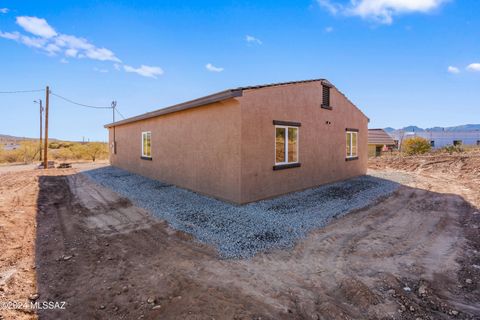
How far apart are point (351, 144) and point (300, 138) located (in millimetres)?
5052

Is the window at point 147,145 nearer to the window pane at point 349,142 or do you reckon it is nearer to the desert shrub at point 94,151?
the window pane at point 349,142

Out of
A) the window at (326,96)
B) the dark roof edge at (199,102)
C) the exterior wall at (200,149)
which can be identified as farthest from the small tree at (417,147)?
the dark roof edge at (199,102)

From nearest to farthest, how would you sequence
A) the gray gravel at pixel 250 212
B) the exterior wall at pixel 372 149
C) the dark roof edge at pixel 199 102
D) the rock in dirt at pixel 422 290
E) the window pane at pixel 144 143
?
the rock in dirt at pixel 422 290 < the gray gravel at pixel 250 212 < the dark roof edge at pixel 199 102 < the window pane at pixel 144 143 < the exterior wall at pixel 372 149

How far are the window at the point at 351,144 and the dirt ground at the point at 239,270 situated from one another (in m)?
6.07

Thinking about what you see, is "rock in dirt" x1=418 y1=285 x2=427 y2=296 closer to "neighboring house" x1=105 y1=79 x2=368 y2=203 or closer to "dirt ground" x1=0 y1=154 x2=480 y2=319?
"dirt ground" x1=0 y1=154 x2=480 y2=319

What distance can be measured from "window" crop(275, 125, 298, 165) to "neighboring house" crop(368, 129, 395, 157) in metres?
23.1

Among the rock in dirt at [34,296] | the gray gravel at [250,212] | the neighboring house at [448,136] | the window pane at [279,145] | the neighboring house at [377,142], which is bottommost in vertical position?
the rock in dirt at [34,296]

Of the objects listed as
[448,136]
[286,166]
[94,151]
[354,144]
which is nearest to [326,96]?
[354,144]

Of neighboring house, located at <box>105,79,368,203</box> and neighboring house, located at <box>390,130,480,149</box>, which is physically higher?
neighboring house, located at <box>390,130,480,149</box>

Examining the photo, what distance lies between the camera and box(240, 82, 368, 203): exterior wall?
7.09m

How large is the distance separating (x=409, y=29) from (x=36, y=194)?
17390mm

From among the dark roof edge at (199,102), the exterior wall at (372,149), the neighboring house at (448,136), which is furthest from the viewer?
the neighboring house at (448,136)

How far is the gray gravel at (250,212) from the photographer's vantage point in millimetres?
4766

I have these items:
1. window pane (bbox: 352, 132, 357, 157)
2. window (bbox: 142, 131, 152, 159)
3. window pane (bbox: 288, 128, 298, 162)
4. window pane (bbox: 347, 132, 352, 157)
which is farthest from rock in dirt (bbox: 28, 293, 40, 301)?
window pane (bbox: 352, 132, 357, 157)
